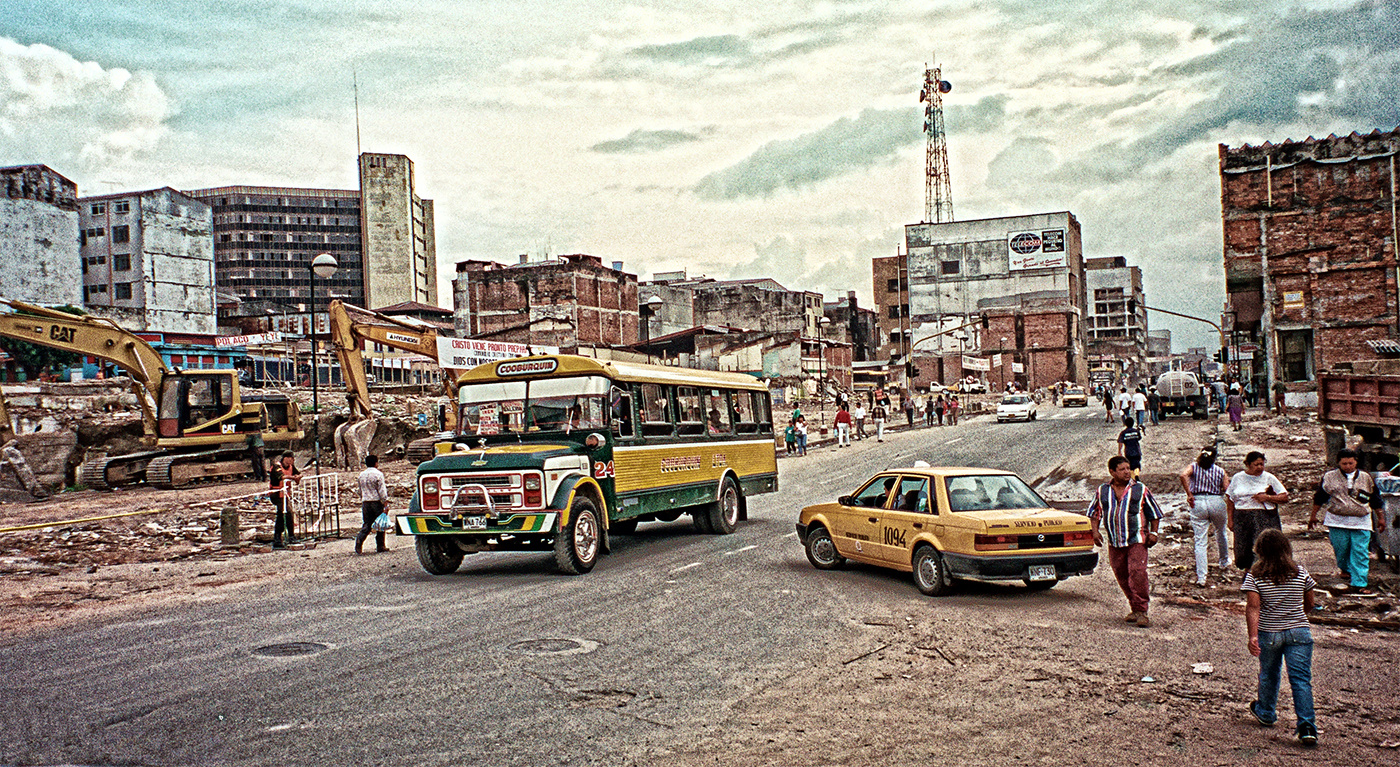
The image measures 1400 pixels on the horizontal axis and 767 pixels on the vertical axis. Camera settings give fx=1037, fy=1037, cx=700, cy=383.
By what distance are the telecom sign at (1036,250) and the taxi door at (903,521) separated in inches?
4248

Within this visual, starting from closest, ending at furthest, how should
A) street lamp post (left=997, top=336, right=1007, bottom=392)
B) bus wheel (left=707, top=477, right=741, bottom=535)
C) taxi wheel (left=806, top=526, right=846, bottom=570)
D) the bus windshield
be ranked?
taxi wheel (left=806, top=526, right=846, bottom=570) < the bus windshield < bus wheel (left=707, top=477, right=741, bottom=535) < street lamp post (left=997, top=336, right=1007, bottom=392)

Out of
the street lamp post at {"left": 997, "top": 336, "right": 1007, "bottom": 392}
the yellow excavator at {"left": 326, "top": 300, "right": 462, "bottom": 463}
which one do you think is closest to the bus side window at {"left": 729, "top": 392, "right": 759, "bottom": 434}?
the yellow excavator at {"left": 326, "top": 300, "right": 462, "bottom": 463}

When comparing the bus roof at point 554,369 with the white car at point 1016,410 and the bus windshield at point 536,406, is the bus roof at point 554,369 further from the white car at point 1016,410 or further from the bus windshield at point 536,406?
the white car at point 1016,410

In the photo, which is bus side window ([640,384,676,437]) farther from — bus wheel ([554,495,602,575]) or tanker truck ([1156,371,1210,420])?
tanker truck ([1156,371,1210,420])

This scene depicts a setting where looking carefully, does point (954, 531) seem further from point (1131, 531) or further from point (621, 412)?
point (621, 412)

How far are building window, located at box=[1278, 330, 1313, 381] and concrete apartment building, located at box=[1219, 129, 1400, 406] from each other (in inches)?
1.9

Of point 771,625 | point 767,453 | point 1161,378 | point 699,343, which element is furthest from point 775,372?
point 771,625

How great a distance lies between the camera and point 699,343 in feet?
253

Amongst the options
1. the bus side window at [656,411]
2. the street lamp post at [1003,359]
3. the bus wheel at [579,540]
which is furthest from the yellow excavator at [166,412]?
the street lamp post at [1003,359]

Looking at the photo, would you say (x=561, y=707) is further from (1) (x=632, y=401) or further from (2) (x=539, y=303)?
(2) (x=539, y=303)

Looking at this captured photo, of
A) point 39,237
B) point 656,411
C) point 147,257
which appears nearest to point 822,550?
point 656,411

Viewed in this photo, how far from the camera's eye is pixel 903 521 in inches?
512

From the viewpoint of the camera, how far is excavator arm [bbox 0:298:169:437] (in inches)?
1154

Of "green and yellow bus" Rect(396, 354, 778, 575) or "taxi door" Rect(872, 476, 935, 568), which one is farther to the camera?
A: "green and yellow bus" Rect(396, 354, 778, 575)
